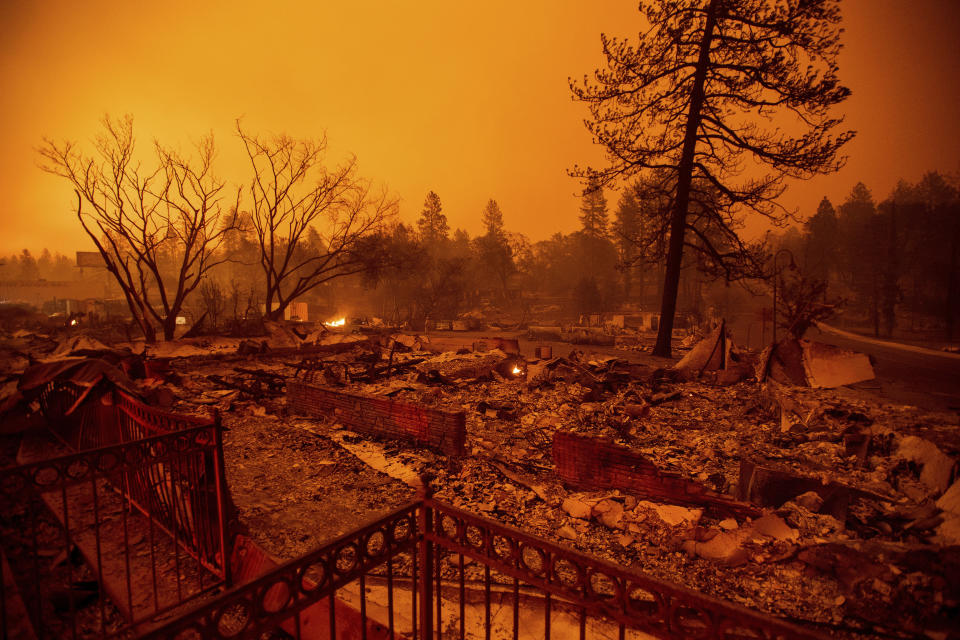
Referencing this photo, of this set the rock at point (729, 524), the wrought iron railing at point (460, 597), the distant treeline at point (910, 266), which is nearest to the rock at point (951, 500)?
the rock at point (729, 524)

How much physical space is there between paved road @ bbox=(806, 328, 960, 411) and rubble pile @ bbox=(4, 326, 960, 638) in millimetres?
1591

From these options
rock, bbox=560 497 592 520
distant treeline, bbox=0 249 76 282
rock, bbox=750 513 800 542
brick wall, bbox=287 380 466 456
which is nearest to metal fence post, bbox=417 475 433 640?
rock, bbox=560 497 592 520

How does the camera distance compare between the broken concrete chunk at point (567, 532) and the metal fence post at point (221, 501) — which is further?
the broken concrete chunk at point (567, 532)

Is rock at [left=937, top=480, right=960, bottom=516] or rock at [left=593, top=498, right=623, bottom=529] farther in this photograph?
rock at [left=593, top=498, right=623, bottom=529]

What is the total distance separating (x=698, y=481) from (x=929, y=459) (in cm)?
259

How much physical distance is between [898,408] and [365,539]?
9561mm

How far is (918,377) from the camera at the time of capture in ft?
40.1

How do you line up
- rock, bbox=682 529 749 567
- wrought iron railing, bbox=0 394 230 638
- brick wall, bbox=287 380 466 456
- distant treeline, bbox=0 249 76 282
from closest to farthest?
wrought iron railing, bbox=0 394 230 638, rock, bbox=682 529 749 567, brick wall, bbox=287 380 466 456, distant treeline, bbox=0 249 76 282

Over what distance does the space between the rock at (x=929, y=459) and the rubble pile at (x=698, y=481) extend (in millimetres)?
20

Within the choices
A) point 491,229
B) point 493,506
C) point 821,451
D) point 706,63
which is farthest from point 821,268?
point 493,506

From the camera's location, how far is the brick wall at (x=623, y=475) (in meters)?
4.55

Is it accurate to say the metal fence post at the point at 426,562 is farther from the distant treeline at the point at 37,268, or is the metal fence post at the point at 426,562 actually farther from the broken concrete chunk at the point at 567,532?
the distant treeline at the point at 37,268

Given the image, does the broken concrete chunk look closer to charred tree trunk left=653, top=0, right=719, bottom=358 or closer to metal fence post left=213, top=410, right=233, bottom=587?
metal fence post left=213, top=410, right=233, bottom=587

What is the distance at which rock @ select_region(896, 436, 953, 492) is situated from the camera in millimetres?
4611
